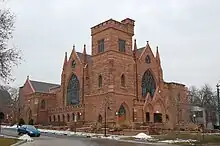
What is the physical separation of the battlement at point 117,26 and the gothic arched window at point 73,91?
1133 centimetres

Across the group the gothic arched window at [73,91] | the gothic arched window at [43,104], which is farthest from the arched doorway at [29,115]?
the gothic arched window at [73,91]

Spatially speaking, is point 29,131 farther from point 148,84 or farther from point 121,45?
point 148,84

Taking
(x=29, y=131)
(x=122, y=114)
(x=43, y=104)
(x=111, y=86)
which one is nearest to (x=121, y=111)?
(x=122, y=114)

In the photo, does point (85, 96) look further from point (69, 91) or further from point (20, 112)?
point (20, 112)

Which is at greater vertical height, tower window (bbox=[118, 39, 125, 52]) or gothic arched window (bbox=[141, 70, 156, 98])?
tower window (bbox=[118, 39, 125, 52])

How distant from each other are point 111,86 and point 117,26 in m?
12.2

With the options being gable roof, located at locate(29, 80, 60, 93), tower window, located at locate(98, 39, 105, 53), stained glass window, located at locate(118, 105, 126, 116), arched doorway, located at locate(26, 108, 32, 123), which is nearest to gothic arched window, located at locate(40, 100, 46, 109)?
arched doorway, located at locate(26, 108, 32, 123)

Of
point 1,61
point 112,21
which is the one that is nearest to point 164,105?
point 112,21

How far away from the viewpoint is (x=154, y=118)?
6769 centimetres

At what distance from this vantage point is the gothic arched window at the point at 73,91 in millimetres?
74062

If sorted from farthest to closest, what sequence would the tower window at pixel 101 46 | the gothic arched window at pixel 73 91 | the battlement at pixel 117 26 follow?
the gothic arched window at pixel 73 91 → the tower window at pixel 101 46 → the battlement at pixel 117 26

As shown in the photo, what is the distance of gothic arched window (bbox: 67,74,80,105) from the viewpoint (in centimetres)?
7406

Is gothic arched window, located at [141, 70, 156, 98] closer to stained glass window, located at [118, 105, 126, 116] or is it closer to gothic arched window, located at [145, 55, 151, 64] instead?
gothic arched window, located at [145, 55, 151, 64]

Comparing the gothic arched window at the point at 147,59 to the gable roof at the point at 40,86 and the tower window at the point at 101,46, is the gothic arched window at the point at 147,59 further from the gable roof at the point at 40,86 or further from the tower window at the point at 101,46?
the gable roof at the point at 40,86
